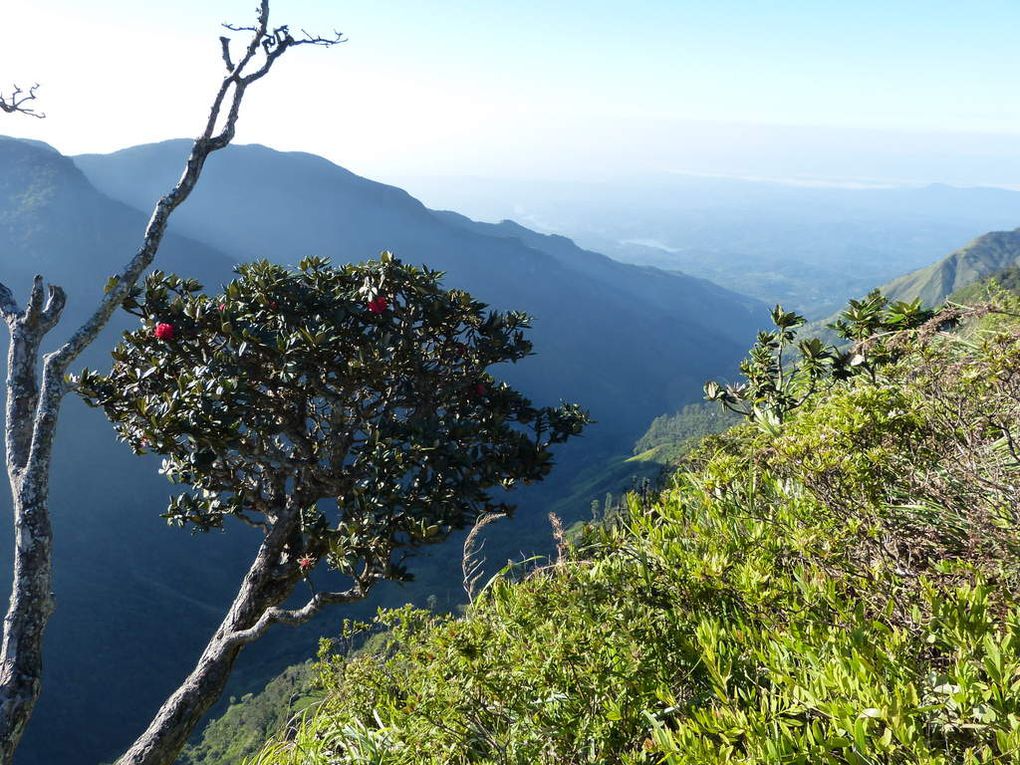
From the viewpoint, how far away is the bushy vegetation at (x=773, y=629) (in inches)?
81.9

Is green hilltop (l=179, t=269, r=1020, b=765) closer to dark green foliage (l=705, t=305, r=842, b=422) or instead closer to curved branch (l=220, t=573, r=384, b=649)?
curved branch (l=220, t=573, r=384, b=649)

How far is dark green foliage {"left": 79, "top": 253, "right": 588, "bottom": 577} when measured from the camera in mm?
6035

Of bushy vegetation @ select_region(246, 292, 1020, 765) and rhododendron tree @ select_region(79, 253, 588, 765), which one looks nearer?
bushy vegetation @ select_region(246, 292, 1020, 765)

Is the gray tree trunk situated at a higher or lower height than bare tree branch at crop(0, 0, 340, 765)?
lower

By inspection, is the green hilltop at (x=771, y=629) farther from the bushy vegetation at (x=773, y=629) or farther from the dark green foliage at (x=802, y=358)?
the dark green foliage at (x=802, y=358)

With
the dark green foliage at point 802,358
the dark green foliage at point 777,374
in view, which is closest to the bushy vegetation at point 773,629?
the dark green foliage at point 802,358

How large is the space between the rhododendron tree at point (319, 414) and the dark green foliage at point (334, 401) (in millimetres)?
17

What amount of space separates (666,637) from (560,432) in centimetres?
447

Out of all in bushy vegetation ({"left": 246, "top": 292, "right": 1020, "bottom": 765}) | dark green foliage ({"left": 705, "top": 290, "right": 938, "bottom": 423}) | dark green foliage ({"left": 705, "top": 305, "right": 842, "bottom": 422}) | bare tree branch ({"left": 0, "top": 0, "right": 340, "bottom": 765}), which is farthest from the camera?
dark green foliage ({"left": 705, "top": 305, "right": 842, "bottom": 422})

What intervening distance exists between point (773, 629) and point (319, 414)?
5935 mm

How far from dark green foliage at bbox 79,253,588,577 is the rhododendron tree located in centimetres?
2

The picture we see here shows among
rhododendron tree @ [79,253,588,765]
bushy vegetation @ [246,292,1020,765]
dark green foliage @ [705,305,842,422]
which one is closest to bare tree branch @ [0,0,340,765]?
rhododendron tree @ [79,253,588,765]

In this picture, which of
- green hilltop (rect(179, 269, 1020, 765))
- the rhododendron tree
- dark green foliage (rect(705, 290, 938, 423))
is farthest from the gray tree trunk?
dark green foliage (rect(705, 290, 938, 423))

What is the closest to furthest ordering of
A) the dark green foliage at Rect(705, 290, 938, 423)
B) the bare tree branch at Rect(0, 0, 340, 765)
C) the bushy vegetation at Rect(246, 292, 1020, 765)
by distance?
the bushy vegetation at Rect(246, 292, 1020, 765) → the bare tree branch at Rect(0, 0, 340, 765) → the dark green foliage at Rect(705, 290, 938, 423)
